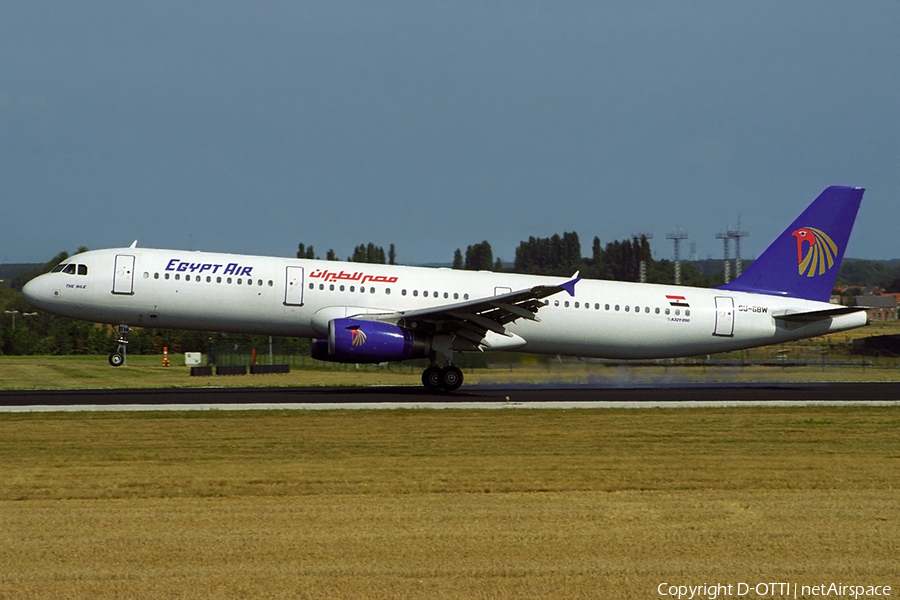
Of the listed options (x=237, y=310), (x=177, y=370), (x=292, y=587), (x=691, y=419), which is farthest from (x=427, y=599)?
(x=177, y=370)

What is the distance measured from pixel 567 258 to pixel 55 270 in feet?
297

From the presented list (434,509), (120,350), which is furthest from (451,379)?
(434,509)

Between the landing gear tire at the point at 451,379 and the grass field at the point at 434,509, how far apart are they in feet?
25.2

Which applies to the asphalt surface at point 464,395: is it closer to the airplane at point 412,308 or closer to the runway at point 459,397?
the runway at point 459,397

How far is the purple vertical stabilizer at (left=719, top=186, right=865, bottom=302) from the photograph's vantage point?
3022 centimetres

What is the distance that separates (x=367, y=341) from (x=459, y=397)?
9.87 ft

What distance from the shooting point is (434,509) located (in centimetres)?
1136

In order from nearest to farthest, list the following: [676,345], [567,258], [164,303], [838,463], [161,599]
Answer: [161,599] < [838,463] < [164,303] < [676,345] < [567,258]

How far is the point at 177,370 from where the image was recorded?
152 ft

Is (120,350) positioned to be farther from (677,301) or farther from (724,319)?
(724,319)

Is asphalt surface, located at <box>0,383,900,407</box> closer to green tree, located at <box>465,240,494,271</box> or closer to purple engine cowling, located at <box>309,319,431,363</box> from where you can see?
purple engine cowling, located at <box>309,319,431,363</box>

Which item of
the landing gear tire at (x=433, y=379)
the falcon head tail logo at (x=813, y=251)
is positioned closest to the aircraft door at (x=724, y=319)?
the falcon head tail logo at (x=813, y=251)

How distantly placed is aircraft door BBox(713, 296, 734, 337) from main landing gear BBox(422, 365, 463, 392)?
26.9 ft

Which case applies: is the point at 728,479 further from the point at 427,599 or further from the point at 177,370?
the point at 177,370
